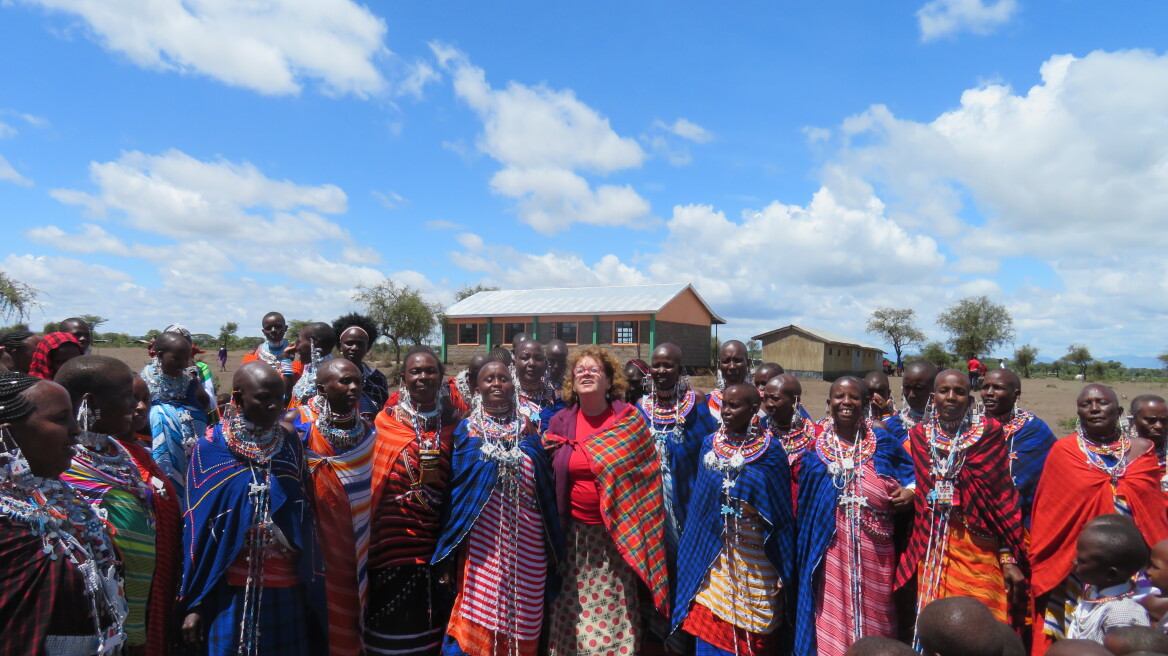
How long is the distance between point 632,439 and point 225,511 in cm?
231

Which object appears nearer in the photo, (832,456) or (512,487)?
(512,487)

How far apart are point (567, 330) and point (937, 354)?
28.7 metres

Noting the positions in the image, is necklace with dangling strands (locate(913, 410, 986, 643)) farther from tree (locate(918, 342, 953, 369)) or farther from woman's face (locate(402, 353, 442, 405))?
tree (locate(918, 342, 953, 369))

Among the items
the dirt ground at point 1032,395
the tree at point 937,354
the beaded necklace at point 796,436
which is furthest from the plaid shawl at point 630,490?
the tree at point 937,354

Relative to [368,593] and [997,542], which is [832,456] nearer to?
[997,542]

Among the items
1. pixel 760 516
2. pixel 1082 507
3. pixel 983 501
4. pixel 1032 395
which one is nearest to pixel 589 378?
pixel 760 516

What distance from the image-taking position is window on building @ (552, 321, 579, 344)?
33.6 metres

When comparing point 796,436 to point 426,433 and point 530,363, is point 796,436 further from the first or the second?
point 426,433

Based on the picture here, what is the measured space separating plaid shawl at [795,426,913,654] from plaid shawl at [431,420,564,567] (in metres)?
1.48

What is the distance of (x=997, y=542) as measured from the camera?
4.13 metres

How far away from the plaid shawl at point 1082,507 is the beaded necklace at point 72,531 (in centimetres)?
473

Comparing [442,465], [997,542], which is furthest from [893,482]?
[442,465]

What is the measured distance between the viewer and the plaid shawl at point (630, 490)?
426cm

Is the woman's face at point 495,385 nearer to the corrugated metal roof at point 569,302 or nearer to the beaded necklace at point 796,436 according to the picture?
the beaded necklace at point 796,436
